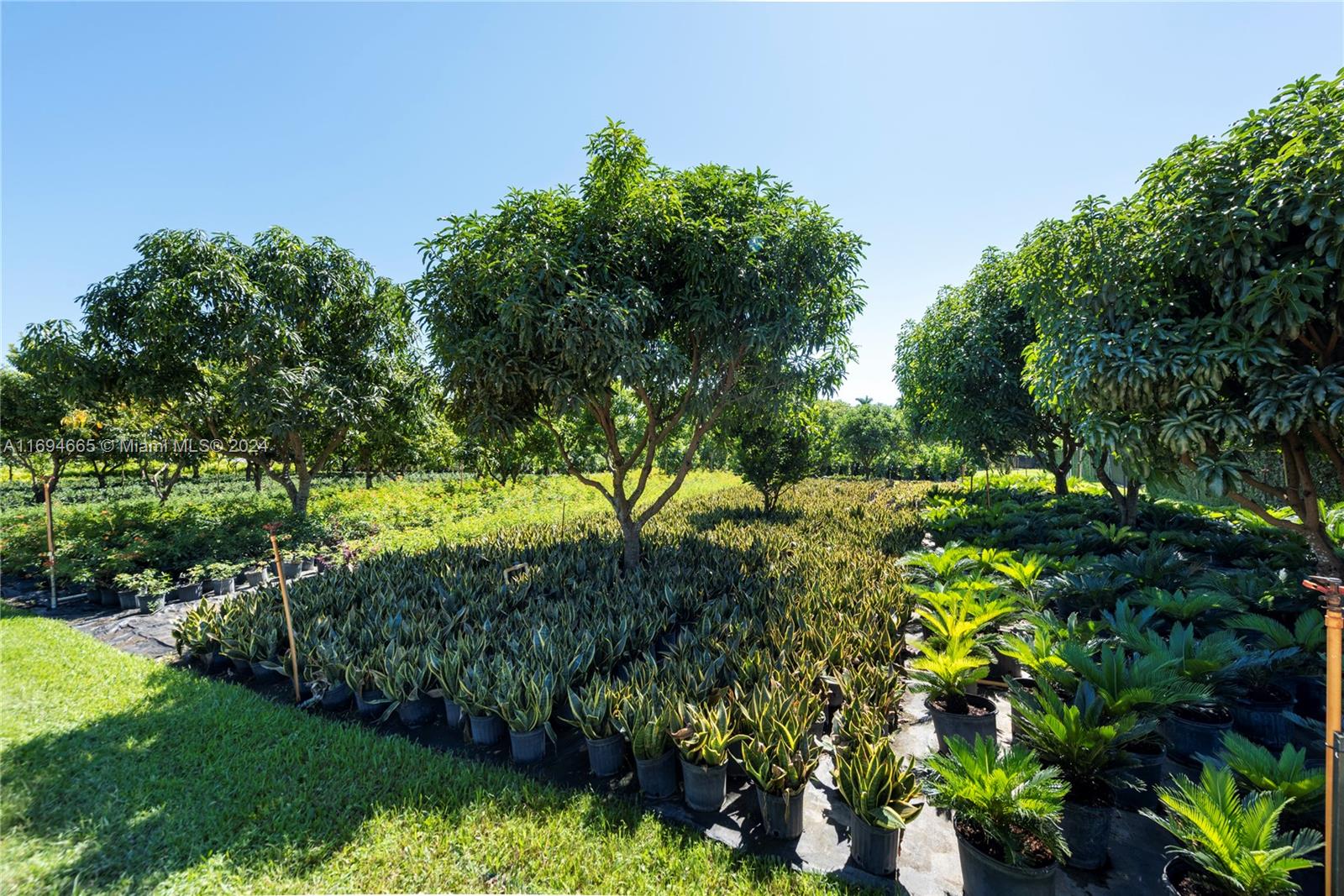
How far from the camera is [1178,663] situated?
3.67 metres

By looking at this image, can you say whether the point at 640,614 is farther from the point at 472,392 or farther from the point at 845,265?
the point at 845,265

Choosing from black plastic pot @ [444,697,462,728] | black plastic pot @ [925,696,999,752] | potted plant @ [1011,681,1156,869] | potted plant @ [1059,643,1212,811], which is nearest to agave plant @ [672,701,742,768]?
black plastic pot @ [925,696,999,752]

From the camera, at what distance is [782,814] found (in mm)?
3172

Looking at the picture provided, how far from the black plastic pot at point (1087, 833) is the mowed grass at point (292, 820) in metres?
1.48

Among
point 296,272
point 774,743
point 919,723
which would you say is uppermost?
point 296,272

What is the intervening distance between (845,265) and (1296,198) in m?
4.35

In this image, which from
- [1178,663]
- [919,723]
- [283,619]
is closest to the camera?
[1178,663]

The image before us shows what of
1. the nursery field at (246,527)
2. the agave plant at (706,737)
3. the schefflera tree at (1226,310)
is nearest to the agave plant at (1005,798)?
the agave plant at (706,737)

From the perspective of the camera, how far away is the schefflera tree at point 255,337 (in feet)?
32.7

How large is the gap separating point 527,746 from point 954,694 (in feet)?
11.3

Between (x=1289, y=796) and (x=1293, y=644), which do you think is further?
(x=1293, y=644)

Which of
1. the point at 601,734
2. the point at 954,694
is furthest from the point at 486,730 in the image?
the point at 954,694

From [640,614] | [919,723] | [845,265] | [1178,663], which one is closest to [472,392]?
[640,614]

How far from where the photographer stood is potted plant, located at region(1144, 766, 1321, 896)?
2.10 meters
